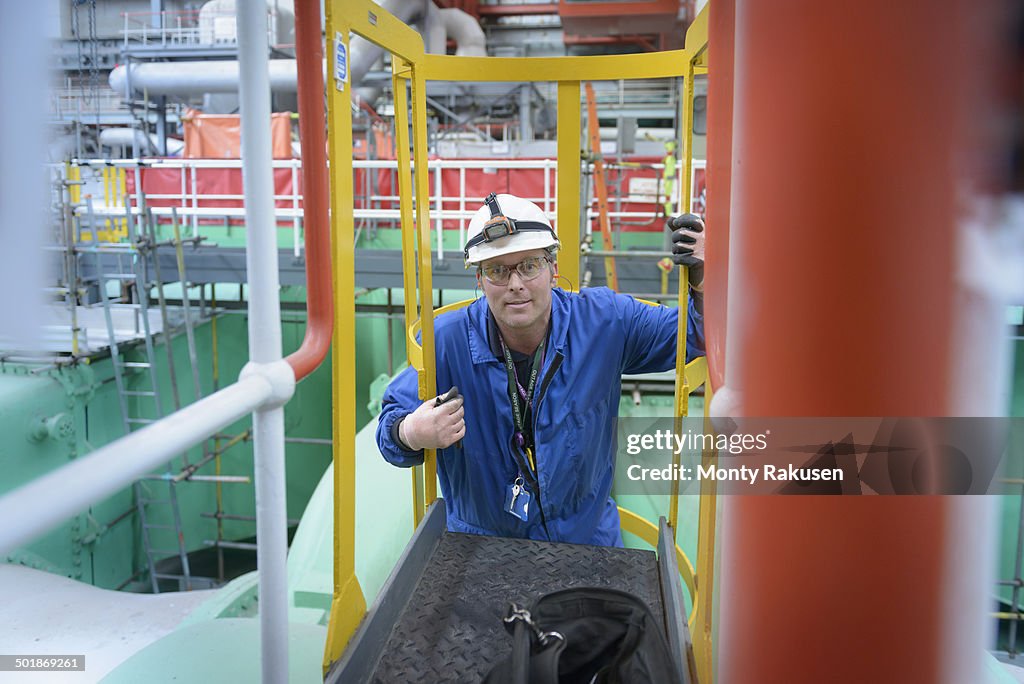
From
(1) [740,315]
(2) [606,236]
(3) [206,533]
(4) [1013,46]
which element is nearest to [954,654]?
(1) [740,315]

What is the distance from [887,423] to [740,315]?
0.14 meters

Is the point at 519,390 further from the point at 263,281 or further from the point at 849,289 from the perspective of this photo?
the point at 849,289

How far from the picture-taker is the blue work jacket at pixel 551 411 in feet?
7.52

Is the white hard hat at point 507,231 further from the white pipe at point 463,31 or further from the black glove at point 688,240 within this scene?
Result: the white pipe at point 463,31

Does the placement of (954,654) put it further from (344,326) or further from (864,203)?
(344,326)

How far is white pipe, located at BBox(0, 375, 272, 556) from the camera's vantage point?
0.54 meters

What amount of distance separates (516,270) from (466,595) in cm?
95

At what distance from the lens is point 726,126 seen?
80 cm

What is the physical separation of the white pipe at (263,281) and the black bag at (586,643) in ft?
1.67

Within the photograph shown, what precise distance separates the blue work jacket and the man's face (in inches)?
4.4

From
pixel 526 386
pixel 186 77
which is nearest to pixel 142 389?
pixel 526 386

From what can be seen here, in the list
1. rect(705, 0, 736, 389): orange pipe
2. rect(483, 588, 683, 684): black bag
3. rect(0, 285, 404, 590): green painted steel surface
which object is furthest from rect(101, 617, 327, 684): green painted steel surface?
rect(0, 285, 404, 590): green painted steel surface

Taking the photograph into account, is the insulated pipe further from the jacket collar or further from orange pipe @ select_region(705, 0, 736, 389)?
orange pipe @ select_region(705, 0, 736, 389)

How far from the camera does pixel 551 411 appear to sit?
7.50 feet
